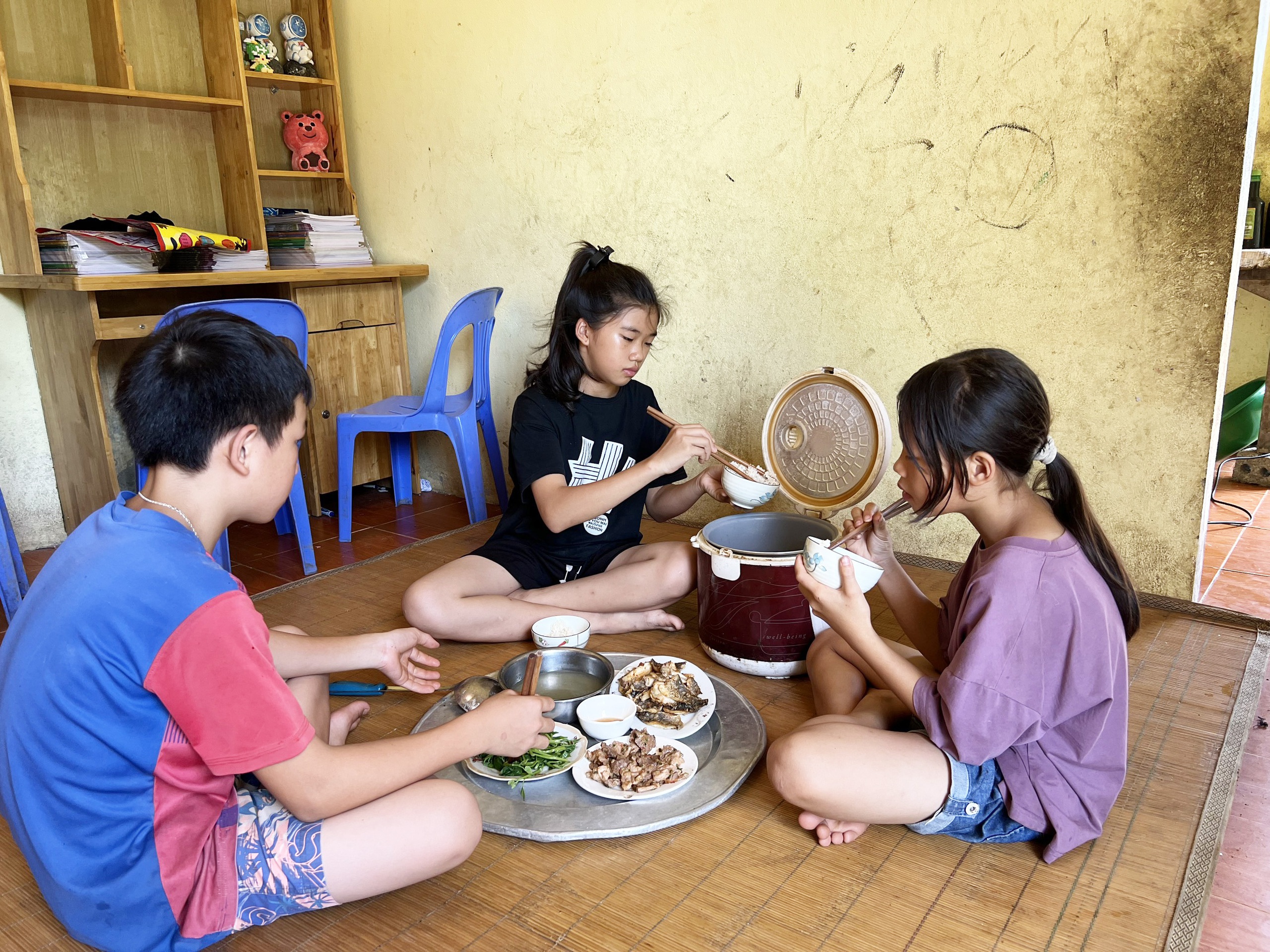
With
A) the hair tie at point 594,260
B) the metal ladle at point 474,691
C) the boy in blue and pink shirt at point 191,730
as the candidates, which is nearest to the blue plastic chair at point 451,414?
the hair tie at point 594,260

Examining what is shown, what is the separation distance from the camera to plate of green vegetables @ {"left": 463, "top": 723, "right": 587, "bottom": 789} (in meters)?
1.39

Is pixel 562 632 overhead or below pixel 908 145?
below

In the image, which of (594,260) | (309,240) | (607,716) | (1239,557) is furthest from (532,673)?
(309,240)

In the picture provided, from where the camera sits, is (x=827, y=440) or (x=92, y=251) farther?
(x=92, y=251)

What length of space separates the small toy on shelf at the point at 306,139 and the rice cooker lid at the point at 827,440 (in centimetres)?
231

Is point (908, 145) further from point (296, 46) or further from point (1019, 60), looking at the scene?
point (296, 46)

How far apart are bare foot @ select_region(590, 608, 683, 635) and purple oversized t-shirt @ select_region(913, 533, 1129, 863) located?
873 mm

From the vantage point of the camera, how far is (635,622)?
2047mm

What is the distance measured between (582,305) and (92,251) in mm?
1658

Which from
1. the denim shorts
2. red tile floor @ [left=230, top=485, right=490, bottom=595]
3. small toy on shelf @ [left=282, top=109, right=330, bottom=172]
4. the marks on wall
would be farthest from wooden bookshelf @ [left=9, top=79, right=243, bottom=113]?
the denim shorts

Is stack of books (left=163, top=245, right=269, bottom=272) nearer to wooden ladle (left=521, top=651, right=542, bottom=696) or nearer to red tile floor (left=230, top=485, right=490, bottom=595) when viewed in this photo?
red tile floor (left=230, top=485, right=490, bottom=595)

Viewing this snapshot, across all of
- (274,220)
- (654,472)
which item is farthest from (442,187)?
(654,472)

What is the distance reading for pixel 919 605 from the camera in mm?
1521

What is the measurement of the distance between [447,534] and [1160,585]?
2016 mm
